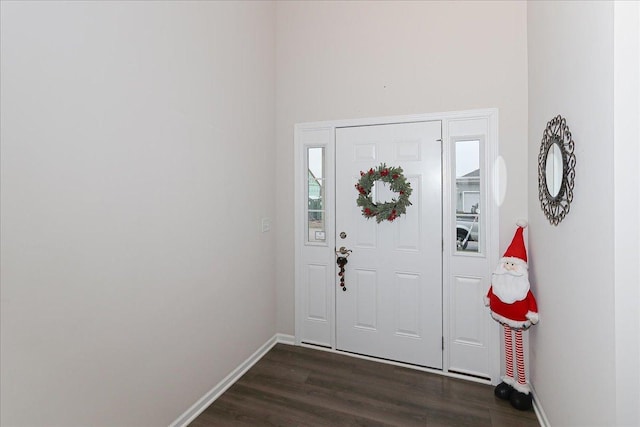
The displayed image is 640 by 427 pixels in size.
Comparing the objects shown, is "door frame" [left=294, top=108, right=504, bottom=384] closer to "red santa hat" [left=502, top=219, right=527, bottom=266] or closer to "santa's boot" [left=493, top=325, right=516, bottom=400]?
"santa's boot" [left=493, top=325, right=516, bottom=400]

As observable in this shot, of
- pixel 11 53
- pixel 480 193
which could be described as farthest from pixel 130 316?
pixel 480 193

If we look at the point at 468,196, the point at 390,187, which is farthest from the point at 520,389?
the point at 390,187

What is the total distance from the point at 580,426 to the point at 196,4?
3.26 m

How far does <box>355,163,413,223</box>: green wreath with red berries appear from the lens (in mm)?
2645

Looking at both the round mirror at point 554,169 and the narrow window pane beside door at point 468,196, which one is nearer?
the round mirror at point 554,169

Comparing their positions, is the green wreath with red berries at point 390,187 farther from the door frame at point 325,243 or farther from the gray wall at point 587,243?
the gray wall at point 587,243

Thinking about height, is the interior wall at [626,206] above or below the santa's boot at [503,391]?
above

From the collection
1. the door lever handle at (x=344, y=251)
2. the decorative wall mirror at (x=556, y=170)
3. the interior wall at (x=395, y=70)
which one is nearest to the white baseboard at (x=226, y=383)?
the interior wall at (x=395, y=70)

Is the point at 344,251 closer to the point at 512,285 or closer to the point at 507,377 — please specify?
the point at 512,285

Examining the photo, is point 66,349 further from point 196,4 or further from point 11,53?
point 196,4

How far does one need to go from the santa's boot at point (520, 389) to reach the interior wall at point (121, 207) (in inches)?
82.3

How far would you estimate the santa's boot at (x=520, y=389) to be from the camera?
213 centimetres

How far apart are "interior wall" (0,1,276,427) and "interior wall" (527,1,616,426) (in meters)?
2.17

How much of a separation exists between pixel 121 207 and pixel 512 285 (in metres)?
2.46
